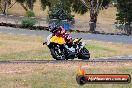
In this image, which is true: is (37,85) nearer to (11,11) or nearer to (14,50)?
(14,50)

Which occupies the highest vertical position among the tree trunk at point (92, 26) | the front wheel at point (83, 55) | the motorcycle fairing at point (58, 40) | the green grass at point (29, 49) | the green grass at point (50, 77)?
the motorcycle fairing at point (58, 40)

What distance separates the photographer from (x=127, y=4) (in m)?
63.3

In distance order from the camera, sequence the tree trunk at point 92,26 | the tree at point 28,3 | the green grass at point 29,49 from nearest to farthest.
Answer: the green grass at point 29,49 < the tree trunk at point 92,26 < the tree at point 28,3

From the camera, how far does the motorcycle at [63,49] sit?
20625 mm

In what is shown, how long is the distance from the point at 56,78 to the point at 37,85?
1318mm

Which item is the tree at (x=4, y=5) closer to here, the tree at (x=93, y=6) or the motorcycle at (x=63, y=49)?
the tree at (x=93, y=6)

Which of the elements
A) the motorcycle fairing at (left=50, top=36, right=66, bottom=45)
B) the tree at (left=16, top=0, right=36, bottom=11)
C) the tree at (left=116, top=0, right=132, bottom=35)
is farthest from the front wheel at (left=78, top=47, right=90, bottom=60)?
the tree at (left=16, top=0, right=36, bottom=11)

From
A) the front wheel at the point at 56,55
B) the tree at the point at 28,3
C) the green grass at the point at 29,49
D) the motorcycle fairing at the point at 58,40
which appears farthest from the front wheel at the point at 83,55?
the tree at the point at 28,3

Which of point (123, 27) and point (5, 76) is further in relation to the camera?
point (123, 27)

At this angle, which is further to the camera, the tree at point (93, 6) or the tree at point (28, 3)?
the tree at point (28, 3)

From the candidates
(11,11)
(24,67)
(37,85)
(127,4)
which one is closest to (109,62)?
(24,67)

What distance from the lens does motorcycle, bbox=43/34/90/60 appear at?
20625 millimetres

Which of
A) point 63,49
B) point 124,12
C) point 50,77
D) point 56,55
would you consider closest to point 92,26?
point 124,12

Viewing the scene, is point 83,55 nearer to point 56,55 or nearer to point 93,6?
point 56,55
